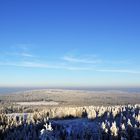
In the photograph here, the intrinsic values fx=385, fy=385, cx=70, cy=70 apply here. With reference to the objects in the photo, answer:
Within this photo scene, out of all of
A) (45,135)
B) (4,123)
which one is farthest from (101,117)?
(4,123)

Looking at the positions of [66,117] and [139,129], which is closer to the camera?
[139,129]

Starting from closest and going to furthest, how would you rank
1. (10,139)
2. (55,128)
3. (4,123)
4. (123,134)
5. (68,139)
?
(123,134)
(68,139)
(55,128)
(10,139)
(4,123)

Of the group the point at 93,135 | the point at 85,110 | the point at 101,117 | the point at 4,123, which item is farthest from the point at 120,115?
the point at 4,123

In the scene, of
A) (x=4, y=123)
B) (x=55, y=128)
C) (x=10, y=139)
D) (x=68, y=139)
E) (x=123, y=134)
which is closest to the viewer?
(x=123, y=134)

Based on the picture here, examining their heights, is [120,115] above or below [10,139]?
above

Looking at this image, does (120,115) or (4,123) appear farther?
(4,123)

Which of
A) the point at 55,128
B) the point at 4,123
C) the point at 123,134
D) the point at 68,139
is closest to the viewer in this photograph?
the point at 123,134

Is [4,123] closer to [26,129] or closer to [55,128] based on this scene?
[26,129]

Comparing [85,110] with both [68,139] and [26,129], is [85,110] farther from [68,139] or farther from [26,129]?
[68,139]
